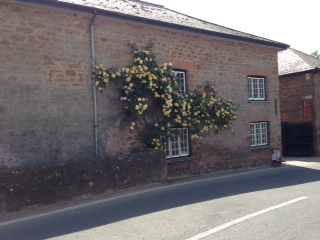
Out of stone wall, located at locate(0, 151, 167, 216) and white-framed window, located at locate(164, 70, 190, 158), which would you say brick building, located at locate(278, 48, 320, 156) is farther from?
stone wall, located at locate(0, 151, 167, 216)

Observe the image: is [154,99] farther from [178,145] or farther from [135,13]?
[135,13]

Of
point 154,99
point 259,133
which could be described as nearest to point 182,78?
point 154,99

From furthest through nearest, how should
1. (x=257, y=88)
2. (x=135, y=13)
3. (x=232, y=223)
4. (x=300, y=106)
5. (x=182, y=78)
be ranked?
(x=300, y=106) < (x=257, y=88) < (x=182, y=78) < (x=135, y=13) < (x=232, y=223)

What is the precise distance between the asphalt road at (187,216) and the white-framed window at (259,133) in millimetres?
6043

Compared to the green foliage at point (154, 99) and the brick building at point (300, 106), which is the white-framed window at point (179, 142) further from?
the brick building at point (300, 106)

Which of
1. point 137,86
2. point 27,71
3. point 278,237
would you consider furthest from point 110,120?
point 278,237

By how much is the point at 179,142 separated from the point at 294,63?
452 inches

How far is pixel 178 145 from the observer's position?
12.3 metres

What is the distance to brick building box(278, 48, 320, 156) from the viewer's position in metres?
18.3

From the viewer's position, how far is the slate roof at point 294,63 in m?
18.6

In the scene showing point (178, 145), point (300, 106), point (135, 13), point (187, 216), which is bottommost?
point (187, 216)

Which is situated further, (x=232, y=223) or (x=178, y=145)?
(x=178, y=145)

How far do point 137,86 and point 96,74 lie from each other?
148 centimetres

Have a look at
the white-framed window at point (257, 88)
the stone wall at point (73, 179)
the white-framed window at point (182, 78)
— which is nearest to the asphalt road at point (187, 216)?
the stone wall at point (73, 179)
